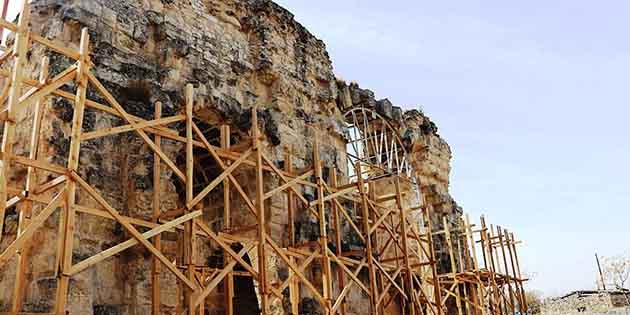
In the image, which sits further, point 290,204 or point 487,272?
point 487,272

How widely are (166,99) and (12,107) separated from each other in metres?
3.61

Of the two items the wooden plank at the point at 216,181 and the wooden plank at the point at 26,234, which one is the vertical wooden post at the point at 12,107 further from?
the wooden plank at the point at 216,181

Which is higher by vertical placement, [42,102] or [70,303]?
[42,102]

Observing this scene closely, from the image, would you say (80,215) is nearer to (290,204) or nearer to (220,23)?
→ (290,204)

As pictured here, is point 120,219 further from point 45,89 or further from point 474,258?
point 474,258

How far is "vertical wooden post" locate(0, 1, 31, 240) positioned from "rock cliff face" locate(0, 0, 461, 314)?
1734 millimetres

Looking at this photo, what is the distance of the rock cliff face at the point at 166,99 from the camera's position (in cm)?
738

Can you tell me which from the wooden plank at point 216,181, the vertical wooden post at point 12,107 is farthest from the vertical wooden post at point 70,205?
the wooden plank at point 216,181

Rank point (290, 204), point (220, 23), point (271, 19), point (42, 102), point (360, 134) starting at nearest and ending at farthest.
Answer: point (42, 102) < point (290, 204) < point (220, 23) < point (271, 19) < point (360, 134)

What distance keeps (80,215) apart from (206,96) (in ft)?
10.5

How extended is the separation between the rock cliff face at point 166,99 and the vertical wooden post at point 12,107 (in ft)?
5.69

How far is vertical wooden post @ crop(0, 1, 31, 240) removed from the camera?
5.16 m

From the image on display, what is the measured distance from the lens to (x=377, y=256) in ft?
37.0

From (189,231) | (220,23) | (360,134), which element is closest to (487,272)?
(360,134)
